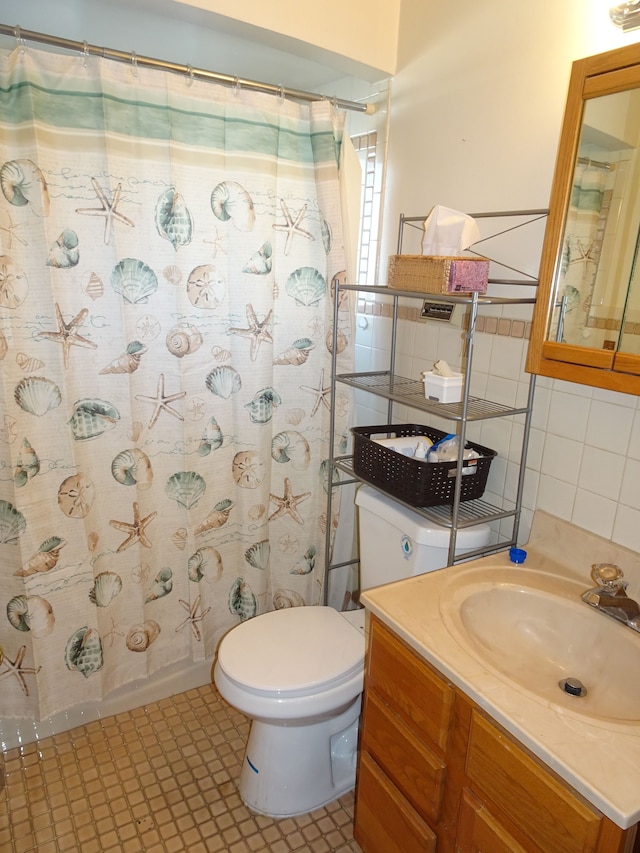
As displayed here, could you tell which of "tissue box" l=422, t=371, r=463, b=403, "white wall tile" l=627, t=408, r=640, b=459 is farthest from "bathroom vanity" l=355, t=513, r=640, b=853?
"tissue box" l=422, t=371, r=463, b=403

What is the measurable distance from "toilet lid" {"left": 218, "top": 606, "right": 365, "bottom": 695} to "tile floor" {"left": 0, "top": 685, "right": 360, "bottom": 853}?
1.58 ft

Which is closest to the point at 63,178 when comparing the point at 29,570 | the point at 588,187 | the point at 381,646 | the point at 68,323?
the point at 68,323

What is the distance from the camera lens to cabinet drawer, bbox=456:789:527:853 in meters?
1.00

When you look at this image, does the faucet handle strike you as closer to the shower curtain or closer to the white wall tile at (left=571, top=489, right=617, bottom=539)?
the white wall tile at (left=571, top=489, right=617, bottom=539)

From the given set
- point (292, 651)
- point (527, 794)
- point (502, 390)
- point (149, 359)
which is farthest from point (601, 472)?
point (149, 359)

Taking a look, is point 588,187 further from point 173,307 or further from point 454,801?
point 454,801

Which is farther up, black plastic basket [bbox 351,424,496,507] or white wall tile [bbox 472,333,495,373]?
white wall tile [bbox 472,333,495,373]

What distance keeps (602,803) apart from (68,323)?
157 cm

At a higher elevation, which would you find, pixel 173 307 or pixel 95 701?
pixel 173 307

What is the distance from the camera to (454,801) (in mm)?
1123

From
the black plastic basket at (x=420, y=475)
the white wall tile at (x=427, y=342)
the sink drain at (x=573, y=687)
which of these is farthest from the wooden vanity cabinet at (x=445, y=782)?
the white wall tile at (x=427, y=342)

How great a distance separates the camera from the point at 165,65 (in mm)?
1562

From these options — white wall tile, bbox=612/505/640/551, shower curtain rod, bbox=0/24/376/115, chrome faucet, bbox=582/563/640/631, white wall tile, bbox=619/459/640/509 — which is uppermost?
shower curtain rod, bbox=0/24/376/115

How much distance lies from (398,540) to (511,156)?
1068mm
